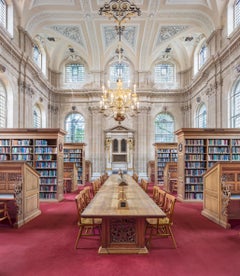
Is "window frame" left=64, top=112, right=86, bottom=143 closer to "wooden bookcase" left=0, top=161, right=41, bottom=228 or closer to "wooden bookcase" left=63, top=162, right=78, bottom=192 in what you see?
"wooden bookcase" left=63, top=162, right=78, bottom=192

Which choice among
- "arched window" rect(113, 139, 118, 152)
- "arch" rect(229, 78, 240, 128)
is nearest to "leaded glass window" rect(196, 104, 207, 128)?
"arch" rect(229, 78, 240, 128)

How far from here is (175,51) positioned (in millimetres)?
17609

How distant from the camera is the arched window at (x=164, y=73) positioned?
720 inches

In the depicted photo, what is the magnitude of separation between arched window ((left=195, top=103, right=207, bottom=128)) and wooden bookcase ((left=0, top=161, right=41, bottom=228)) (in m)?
11.3

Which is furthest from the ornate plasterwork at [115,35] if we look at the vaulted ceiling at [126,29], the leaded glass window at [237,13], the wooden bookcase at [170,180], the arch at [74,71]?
the wooden bookcase at [170,180]

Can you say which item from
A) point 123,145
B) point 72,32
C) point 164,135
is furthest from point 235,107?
point 72,32

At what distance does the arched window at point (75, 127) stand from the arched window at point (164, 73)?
593 cm

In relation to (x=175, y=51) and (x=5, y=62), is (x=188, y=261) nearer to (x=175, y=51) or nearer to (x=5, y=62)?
(x=5, y=62)

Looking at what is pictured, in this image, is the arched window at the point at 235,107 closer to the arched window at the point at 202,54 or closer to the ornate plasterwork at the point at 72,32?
the arched window at the point at 202,54

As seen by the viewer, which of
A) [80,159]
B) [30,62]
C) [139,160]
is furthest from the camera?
[139,160]

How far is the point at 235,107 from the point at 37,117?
10894 millimetres

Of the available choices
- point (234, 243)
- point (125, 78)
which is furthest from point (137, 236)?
point (125, 78)

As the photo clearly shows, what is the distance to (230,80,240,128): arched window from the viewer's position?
1084 centimetres

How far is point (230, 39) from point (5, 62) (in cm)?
901
